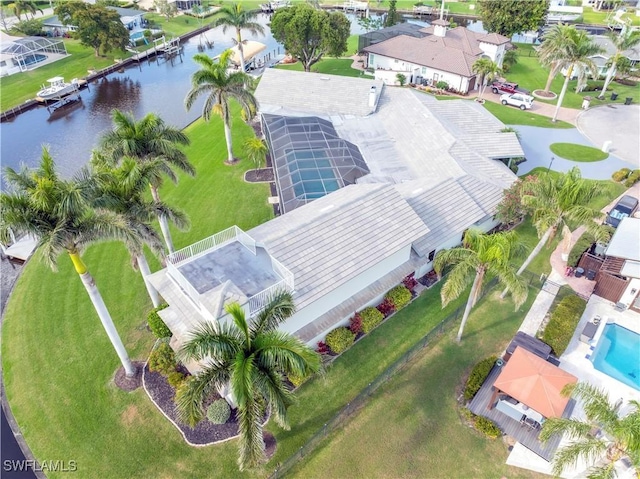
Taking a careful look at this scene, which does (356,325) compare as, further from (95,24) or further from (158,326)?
(95,24)

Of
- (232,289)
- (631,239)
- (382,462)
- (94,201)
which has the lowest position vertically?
(382,462)

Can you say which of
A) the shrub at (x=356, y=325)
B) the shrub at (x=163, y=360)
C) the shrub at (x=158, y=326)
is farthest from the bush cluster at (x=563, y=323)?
the shrub at (x=158, y=326)

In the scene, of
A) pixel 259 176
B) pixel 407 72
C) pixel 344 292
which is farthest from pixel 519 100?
pixel 344 292

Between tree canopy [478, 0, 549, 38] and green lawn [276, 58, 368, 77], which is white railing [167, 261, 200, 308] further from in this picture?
tree canopy [478, 0, 549, 38]

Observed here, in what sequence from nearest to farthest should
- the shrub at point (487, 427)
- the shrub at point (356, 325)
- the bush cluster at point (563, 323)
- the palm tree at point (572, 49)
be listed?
the shrub at point (487, 427), the bush cluster at point (563, 323), the shrub at point (356, 325), the palm tree at point (572, 49)

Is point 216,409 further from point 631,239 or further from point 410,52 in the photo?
point 410,52

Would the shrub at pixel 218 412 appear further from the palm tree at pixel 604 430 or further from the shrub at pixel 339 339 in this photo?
the palm tree at pixel 604 430

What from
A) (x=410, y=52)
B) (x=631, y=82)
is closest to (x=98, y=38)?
(x=410, y=52)
